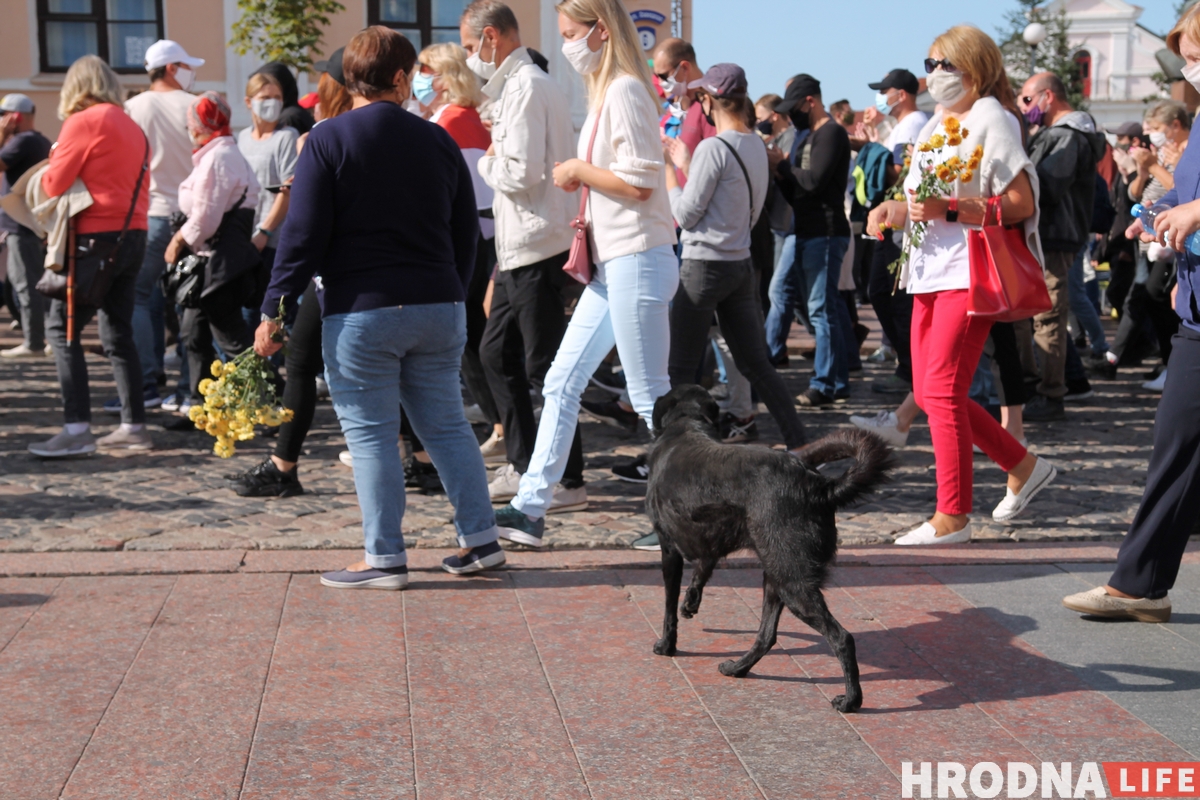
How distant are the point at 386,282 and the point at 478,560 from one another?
116cm

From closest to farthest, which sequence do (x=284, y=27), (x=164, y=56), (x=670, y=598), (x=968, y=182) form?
(x=670, y=598), (x=968, y=182), (x=164, y=56), (x=284, y=27)

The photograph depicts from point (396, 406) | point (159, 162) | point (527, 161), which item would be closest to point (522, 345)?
point (527, 161)

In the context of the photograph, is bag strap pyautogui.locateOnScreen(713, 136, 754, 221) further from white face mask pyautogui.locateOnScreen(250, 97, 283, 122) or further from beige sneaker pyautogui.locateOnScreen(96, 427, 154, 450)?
beige sneaker pyautogui.locateOnScreen(96, 427, 154, 450)

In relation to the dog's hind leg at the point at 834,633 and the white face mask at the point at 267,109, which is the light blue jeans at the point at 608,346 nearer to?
the dog's hind leg at the point at 834,633

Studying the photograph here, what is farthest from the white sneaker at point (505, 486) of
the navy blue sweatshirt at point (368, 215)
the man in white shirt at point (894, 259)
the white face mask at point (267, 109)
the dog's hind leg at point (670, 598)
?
the white face mask at point (267, 109)

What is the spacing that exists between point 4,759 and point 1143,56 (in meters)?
82.5

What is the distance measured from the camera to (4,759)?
3.34 m

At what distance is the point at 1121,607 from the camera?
445 cm

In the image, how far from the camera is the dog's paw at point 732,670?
13.1 feet

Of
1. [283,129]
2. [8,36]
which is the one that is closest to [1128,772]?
[283,129]

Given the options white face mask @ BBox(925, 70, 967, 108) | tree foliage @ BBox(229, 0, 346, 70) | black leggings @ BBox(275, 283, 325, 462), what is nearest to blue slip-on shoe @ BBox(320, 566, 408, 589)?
black leggings @ BBox(275, 283, 325, 462)

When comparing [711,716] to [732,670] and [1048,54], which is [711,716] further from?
[1048,54]

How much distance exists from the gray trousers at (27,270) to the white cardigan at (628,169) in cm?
618

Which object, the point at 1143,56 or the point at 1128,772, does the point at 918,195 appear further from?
the point at 1143,56
